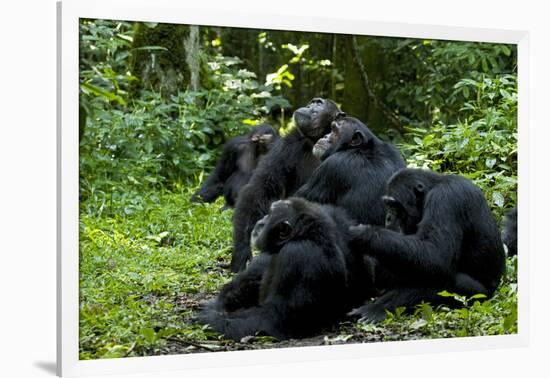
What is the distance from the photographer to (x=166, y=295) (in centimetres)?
629

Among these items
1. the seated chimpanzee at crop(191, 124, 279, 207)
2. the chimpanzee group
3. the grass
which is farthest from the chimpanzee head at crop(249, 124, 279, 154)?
the grass

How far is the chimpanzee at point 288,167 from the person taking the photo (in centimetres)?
735

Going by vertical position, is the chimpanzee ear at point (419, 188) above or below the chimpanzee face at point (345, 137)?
below

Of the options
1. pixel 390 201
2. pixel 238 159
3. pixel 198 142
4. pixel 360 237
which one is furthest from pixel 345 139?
Answer: pixel 238 159

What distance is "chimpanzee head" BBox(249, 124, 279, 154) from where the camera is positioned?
947 cm

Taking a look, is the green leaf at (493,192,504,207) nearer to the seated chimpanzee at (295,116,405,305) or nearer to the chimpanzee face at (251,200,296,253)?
the seated chimpanzee at (295,116,405,305)

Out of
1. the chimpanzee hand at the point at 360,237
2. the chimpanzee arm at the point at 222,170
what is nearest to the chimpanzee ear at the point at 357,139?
the chimpanzee hand at the point at 360,237

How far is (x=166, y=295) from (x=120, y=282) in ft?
1.28

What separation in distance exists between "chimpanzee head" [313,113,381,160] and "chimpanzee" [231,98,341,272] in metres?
0.16

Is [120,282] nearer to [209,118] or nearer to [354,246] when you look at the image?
[354,246]

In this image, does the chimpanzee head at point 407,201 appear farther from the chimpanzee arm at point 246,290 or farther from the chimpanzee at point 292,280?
the chimpanzee arm at point 246,290

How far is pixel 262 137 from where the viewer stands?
9.51 m

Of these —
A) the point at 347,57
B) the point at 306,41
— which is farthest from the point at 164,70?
the point at 347,57

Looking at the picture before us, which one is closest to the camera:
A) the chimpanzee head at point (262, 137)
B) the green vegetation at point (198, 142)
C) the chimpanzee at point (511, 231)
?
the green vegetation at point (198, 142)
